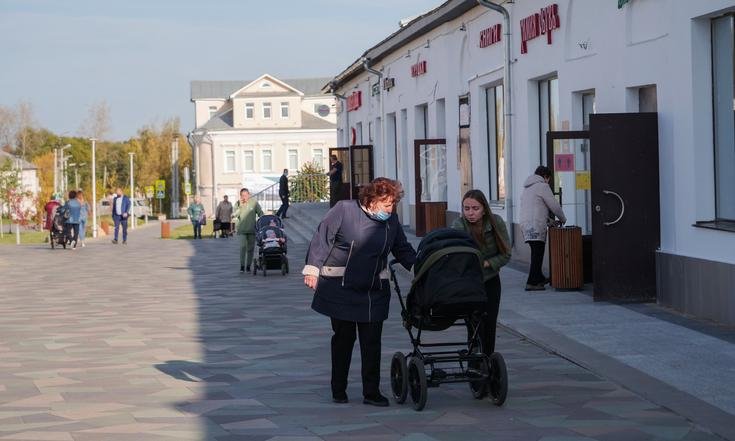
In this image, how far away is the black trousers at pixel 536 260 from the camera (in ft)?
57.1

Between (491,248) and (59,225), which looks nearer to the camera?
(491,248)

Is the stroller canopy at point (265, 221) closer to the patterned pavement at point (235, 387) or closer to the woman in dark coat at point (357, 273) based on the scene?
the patterned pavement at point (235, 387)

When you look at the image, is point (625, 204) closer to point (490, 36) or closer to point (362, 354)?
point (362, 354)

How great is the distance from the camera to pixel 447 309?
900 cm

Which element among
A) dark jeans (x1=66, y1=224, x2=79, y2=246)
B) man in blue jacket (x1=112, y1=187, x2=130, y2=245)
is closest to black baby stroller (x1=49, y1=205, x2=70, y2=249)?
dark jeans (x1=66, y1=224, x2=79, y2=246)

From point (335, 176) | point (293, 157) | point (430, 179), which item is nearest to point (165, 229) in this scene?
point (335, 176)

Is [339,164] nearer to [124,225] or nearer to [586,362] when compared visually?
[124,225]

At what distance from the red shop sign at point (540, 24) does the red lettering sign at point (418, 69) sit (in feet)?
31.4

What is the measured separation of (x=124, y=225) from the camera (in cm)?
4075

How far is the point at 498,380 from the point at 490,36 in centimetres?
1617

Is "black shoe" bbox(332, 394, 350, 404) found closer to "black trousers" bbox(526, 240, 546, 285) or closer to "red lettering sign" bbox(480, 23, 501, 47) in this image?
"black trousers" bbox(526, 240, 546, 285)

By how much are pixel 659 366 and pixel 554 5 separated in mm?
10331

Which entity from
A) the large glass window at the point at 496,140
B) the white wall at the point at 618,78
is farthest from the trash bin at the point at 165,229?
the large glass window at the point at 496,140

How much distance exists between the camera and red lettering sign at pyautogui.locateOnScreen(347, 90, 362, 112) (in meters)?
44.5
